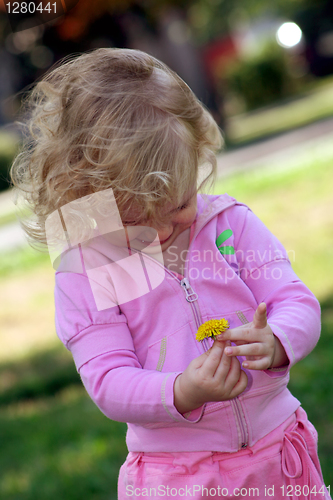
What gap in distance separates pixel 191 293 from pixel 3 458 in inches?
76.0

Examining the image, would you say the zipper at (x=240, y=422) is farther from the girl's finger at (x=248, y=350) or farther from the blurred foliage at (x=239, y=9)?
the blurred foliage at (x=239, y=9)

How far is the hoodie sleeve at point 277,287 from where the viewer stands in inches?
46.6

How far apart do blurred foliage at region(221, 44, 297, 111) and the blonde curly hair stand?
16630mm

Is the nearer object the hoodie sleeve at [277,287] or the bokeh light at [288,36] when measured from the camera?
the hoodie sleeve at [277,287]

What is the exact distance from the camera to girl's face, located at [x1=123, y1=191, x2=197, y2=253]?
4.16 ft

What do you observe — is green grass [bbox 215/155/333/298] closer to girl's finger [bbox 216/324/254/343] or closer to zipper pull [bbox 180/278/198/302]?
zipper pull [bbox 180/278/198/302]

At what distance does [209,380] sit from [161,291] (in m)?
0.27

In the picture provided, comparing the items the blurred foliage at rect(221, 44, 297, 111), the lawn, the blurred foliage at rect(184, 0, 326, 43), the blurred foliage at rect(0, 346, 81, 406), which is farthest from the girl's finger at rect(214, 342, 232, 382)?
the blurred foliage at rect(184, 0, 326, 43)

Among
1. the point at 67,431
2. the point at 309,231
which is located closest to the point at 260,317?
the point at 67,431

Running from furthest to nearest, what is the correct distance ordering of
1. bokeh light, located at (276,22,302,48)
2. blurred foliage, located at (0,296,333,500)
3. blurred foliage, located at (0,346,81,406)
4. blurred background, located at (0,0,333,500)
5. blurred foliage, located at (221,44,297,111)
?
blurred foliage, located at (221,44,297,111) → blurred foliage, located at (0,346,81,406) → blurred background, located at (0,0,333,500) → blurred foliage, located at (0,296,333,500) → bokeh light, located at (276,22,302,48)

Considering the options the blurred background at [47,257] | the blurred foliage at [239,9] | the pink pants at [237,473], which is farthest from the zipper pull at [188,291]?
the blurred foliage at [239,9]

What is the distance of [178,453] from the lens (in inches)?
48.7

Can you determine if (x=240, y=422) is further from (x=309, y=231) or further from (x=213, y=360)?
(x=309, y=231)

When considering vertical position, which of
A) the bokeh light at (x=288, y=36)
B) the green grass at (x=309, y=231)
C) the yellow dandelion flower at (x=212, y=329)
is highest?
the bokeh light at (x=288, y=36)
